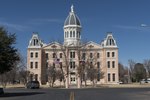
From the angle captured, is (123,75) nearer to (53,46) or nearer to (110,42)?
(110,42)

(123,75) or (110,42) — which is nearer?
(110,42)

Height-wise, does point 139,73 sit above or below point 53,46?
below

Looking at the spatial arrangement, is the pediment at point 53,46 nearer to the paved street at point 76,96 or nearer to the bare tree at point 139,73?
the bare tree at point 139,73

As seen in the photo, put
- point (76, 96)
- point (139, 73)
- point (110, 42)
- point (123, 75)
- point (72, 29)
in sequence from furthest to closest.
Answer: point (123, 75) < point (139, 73) < point (72, 29) < point (110, 42) < point (76, 96)

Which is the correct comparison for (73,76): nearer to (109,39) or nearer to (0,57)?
A: (109,39)

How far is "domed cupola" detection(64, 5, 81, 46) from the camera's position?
131 metres

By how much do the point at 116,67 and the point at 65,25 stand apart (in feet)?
76.9

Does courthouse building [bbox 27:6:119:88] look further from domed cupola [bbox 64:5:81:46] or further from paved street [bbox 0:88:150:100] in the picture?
paved street [bbox 0:88:150:100]

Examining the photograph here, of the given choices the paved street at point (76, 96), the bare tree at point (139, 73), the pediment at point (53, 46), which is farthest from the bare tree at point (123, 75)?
the paved street at point (76, 96)

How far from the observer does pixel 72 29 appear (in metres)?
132

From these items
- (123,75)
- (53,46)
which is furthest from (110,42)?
(123,75)

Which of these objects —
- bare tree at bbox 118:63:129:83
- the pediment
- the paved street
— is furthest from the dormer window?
the paved street

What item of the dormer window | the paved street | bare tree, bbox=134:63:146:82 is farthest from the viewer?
bare tree, bbox=134:63:146:82

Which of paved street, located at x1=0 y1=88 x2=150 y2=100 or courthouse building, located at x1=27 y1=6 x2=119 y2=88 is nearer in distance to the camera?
paved street, located at x1=0 y1=88 x2=150 y2=100
